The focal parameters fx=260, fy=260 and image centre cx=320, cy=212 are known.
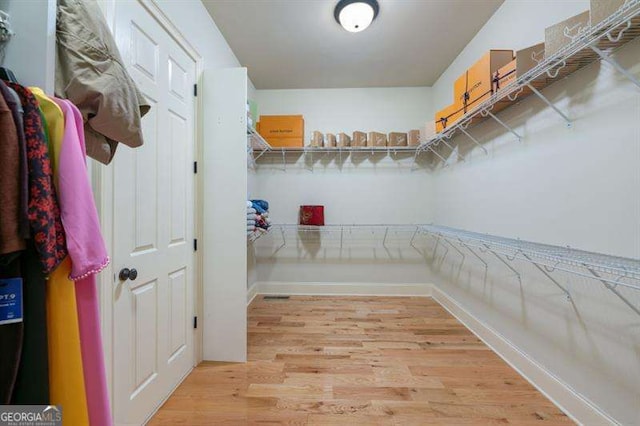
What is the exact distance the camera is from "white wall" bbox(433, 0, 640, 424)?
3.97ft

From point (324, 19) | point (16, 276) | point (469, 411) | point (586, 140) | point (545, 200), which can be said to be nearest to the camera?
point (16, 276)

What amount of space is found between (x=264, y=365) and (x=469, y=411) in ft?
4.42

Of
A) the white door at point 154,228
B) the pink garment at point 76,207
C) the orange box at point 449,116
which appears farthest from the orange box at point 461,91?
the pink garment at point 76,207

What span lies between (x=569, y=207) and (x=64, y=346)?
2.22 meters

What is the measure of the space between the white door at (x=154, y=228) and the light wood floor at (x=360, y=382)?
27 centimetres

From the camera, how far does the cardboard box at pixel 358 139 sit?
3.21m

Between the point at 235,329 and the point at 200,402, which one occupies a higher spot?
the point at 235,329

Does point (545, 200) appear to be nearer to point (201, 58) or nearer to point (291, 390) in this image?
point (291, 390)

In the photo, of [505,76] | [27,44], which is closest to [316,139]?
[505,76]

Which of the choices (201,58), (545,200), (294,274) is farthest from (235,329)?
(545,200)

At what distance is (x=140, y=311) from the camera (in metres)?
1.40

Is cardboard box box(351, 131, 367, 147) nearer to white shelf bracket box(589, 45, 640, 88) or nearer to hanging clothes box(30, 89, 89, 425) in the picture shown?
white shelf bracket box(589, 45, 640, 88)

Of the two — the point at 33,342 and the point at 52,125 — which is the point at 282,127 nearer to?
the point at 52,125

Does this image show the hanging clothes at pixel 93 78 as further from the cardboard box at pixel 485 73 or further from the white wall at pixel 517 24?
the white wall at pixel 517 24
